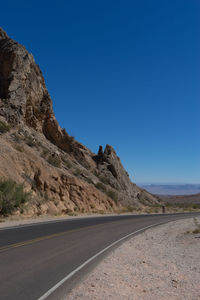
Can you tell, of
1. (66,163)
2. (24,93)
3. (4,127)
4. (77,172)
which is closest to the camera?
(4,127)

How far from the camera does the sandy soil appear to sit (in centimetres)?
534

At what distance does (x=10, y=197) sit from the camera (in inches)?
829

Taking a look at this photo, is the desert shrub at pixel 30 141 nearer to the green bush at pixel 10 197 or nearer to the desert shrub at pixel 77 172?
the desert shrub at pixel 77 172

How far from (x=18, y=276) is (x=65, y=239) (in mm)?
5789

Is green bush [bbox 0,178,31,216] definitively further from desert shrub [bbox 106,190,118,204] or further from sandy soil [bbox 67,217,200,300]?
desert shrub [bbox 106,190,118,204]

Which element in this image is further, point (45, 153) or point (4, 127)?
point (45, 153)

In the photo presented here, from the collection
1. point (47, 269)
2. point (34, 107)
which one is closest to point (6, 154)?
point (34, 107)

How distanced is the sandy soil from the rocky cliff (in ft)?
52.3

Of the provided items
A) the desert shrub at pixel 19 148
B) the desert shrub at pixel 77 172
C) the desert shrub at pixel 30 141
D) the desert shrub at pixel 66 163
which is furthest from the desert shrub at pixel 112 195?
the desert shrub at pixel 19 148

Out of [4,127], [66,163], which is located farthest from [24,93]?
[66,163]

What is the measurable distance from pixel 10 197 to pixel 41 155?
12873 millimetres

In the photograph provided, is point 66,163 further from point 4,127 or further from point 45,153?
point 4,127

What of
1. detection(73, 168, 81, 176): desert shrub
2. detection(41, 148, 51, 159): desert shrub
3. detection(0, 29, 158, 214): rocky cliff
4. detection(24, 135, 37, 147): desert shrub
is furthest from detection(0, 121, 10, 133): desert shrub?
detection(73, 168, 81, 176): desert shrub

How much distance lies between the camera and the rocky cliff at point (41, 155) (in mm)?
28125
